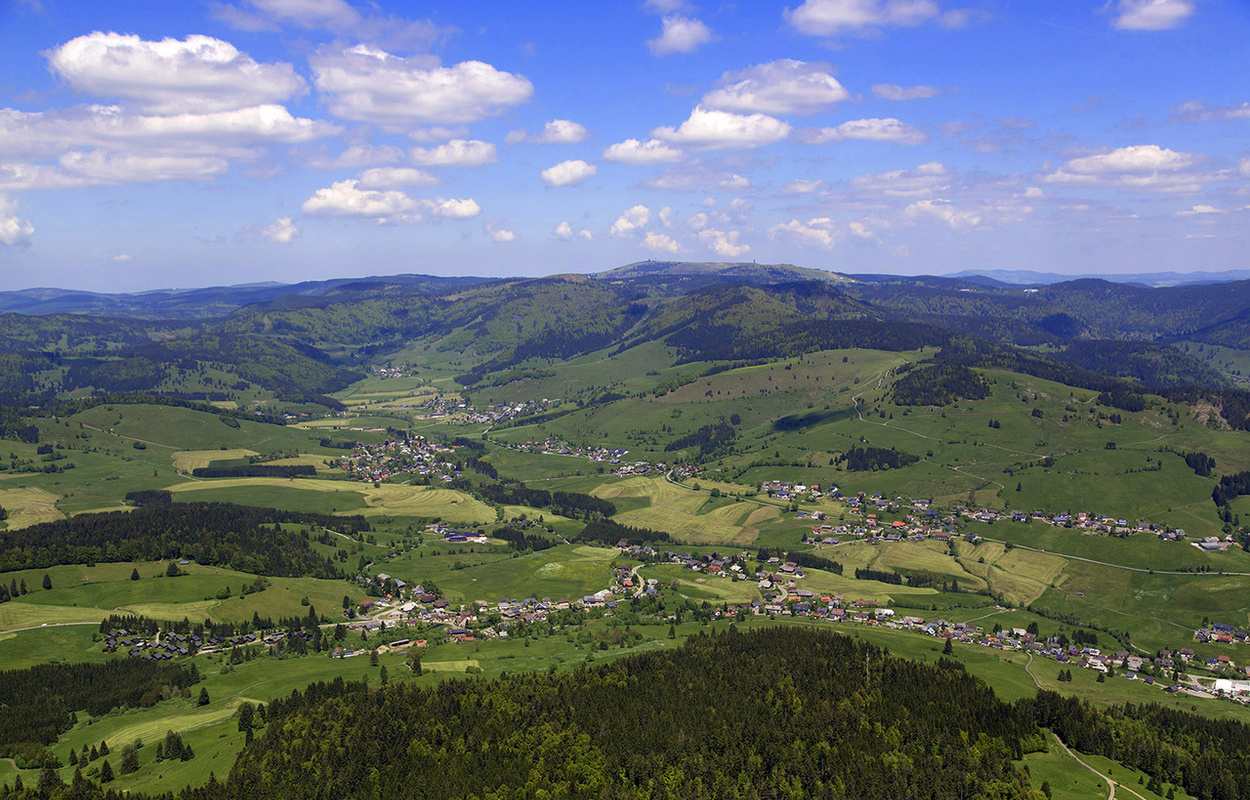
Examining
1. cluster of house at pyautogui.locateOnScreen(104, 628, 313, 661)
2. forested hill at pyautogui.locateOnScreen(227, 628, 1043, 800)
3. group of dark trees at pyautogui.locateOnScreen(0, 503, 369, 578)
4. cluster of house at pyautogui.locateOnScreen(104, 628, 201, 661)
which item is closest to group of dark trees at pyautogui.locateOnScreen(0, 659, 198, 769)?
cluster of house at pyautogui.locateOnScreen(104, 628, 201, 661)

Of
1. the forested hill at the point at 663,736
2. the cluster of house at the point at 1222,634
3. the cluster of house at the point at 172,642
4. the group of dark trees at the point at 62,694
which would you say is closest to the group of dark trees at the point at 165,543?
the cluster of house at the point at 172,642

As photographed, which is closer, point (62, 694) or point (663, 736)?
point (663, 736)

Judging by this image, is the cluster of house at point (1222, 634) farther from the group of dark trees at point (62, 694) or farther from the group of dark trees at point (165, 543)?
the group of dark trees at point (165, 543)

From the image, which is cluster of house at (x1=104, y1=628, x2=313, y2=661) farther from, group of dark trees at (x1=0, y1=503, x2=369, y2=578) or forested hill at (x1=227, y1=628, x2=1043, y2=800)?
forested hill at (x1=227, y1=628, x2=1043, y2=800)

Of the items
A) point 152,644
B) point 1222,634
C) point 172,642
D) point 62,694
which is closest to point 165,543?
point 152,644

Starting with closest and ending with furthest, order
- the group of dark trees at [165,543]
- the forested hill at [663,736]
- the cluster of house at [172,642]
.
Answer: the forested hill at [663,736] < the cluster of house at [172,642] < the group of dark trees at [165,543]

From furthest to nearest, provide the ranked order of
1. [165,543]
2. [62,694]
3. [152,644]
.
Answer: [165,543] < [152,644] < [62,694]

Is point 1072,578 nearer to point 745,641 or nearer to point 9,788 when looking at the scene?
Result: point 745,641

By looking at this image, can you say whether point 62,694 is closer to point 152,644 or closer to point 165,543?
point 152,644
